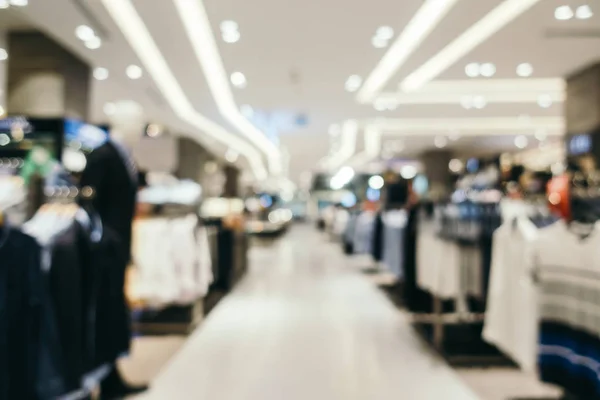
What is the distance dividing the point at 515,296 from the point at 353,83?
19.6 feet

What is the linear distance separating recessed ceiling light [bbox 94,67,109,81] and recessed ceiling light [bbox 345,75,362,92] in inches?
145

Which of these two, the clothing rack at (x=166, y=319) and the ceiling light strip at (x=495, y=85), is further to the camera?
the ceiling light strip at (x=495, y=85)

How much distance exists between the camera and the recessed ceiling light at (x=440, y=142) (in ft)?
50.1

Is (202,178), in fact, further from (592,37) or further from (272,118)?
(592,37)

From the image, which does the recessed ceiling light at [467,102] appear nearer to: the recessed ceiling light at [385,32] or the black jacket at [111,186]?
the recessed ceiling light at [385,32]

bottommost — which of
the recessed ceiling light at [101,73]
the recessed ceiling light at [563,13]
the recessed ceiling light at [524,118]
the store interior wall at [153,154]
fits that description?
the store interior wall at [153,154]

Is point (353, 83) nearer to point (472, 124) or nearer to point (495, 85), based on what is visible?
point (495, 85)

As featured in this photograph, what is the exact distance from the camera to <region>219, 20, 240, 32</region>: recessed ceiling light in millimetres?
5707

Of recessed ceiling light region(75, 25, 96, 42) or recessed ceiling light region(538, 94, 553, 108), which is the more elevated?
recessed ceiling light region(538, 94, 553, 108)

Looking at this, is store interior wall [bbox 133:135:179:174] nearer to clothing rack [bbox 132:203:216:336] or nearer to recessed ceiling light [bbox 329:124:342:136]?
clothing rack [bbox 132:203:216:336]

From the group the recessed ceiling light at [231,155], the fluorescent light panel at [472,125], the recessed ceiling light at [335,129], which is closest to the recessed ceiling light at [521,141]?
the fluorescent light panel at [472,125]

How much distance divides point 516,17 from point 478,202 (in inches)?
98.1

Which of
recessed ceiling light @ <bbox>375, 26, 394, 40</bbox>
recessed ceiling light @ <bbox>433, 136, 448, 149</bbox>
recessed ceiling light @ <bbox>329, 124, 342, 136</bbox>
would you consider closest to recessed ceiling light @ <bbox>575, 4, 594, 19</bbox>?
recessed ceiling light @ <bbox>375, 26, 394, 40</bbox>

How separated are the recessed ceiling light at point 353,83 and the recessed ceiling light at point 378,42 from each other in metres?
1.47
